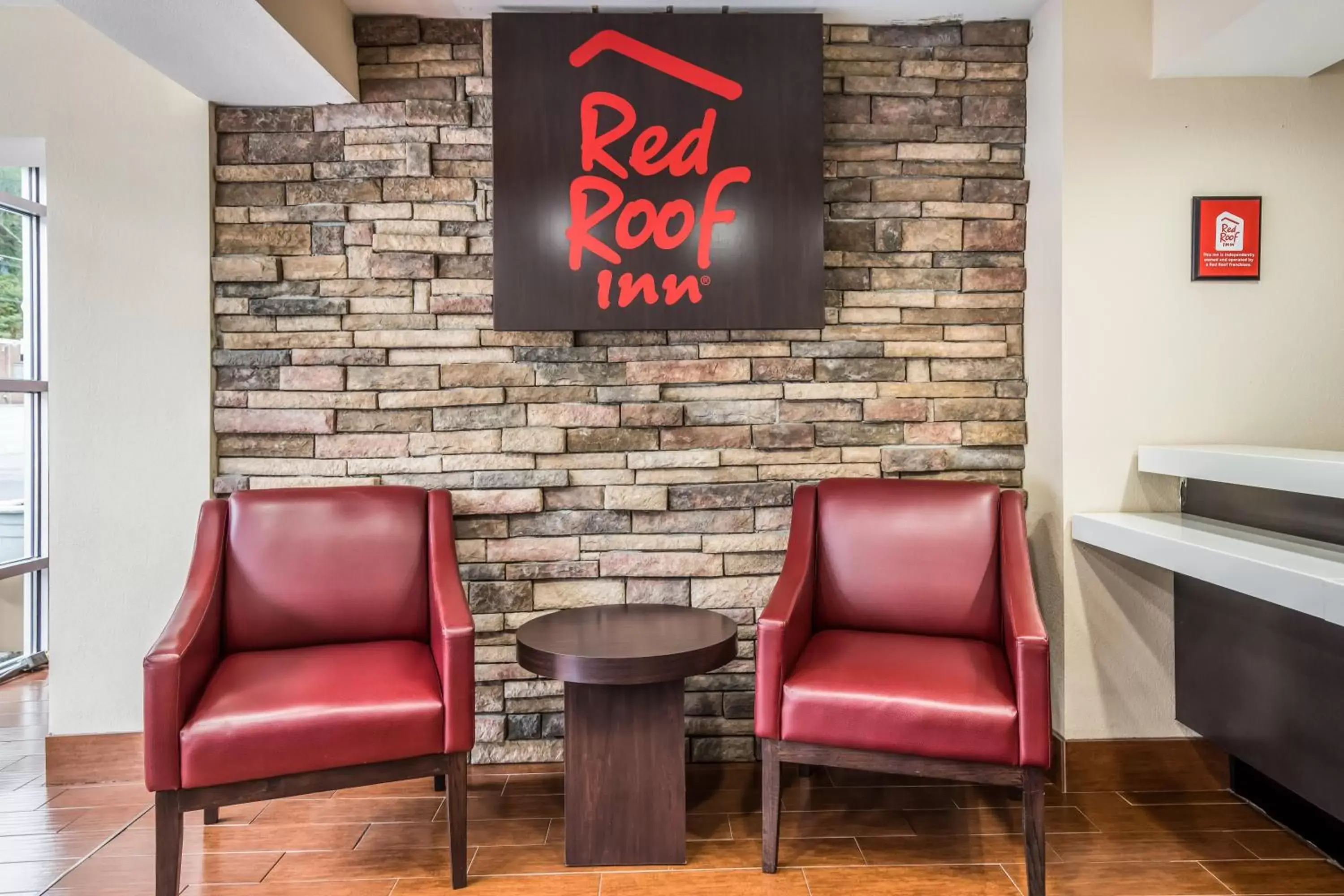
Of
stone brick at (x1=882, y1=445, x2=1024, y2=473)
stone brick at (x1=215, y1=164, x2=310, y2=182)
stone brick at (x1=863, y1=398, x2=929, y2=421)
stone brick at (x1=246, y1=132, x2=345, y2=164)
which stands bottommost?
stone brick at (x1=882, y1=445, x2=1024, y2=473)

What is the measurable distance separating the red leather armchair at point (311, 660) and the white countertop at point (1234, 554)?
1.80 m

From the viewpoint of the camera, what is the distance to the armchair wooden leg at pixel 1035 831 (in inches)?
77.7

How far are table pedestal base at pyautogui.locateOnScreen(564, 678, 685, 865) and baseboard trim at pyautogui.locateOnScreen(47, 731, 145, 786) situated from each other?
1.52 meters

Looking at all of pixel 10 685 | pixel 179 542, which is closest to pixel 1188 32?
pixel 179 542

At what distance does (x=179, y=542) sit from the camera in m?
2.73

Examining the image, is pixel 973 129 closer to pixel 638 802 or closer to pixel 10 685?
pixel 638 802

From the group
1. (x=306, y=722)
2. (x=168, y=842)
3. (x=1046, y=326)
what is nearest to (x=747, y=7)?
(x=1046, y=326)

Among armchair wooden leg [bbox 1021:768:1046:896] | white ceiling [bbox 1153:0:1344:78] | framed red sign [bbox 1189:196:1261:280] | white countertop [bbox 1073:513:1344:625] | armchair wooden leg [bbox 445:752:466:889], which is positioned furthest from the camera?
framed red sign [bbox 1189:196:1261:280]

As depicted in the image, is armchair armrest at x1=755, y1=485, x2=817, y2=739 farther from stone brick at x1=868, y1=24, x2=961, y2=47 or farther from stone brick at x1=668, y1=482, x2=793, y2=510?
stone brick at x1=868, y1=24, x2=961, y2=47

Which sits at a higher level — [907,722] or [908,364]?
[908,364]

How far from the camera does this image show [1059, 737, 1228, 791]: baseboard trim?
2.61 metres

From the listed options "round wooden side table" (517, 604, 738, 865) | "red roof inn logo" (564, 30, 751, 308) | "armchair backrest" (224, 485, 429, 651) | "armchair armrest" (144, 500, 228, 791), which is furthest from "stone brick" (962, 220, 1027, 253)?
"armchair armrest" (144, 500, 228, 791)

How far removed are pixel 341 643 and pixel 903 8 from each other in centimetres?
260

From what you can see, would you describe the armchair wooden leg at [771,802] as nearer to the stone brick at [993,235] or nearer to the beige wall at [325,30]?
the stone brick at [993,235]
